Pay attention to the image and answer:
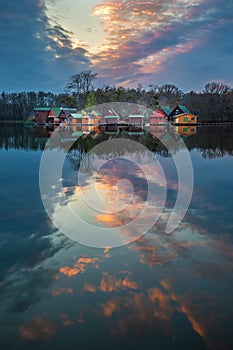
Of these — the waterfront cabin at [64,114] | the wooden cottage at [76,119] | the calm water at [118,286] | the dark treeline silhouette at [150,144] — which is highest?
the waterfront cabin at [64,114]

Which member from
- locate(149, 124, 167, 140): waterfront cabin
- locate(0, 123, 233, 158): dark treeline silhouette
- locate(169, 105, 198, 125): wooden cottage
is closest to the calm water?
locate(0, 123, 233, 158): dark treeline silhouette

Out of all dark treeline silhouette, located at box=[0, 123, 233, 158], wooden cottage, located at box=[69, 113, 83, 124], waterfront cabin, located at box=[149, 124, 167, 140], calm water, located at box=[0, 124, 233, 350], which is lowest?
calm water, located at box=[0, 124, 233, 350]

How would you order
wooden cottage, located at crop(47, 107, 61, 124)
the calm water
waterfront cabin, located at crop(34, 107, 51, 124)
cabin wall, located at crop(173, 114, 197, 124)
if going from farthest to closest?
waterfront cabin, located at crop(34, 107, 51, 124), wooden cottage, located at crop(47, 107, 61, 124), cabin wall, located at crop(173, 114, 197, 124), the calm water

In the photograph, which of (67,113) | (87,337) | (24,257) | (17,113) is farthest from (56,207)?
(17,113)

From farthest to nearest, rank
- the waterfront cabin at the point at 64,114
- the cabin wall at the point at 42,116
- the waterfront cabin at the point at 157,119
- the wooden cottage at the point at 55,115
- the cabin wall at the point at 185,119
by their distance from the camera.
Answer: the cabin wall at the point at 42,116 → the waterfront cabin at the point at 64,114 → the wooden cottage at the point at 55,115 → the waterfront cabin at the point at 157,119 → the cabin wall at the point at 185,119

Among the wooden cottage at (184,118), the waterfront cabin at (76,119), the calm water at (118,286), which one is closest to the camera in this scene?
the calm water at (118,286)

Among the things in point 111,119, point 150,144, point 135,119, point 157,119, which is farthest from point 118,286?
point 157,119

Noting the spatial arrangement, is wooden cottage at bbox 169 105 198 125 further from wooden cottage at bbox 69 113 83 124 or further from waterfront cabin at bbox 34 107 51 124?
waterfront cabin at bbox 34 107 51 124

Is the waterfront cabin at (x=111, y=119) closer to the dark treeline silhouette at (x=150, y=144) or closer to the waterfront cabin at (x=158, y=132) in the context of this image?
the waterfront cabin at (x=158, y=132)

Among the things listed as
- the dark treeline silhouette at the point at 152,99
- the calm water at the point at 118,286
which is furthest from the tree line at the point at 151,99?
the calm water at the point at 118,286

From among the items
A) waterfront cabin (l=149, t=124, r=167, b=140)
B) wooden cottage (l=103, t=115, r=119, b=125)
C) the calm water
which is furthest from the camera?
wooden cottage (l=103, t=115, r=119, b=125)

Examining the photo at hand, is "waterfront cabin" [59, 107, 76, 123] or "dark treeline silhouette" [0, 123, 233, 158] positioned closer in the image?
"dark treeline silhouette" [0, 123, 233, 158]

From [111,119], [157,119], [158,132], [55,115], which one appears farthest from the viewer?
[55,115]

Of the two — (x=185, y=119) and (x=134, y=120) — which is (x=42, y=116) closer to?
(x=134, y=120)
